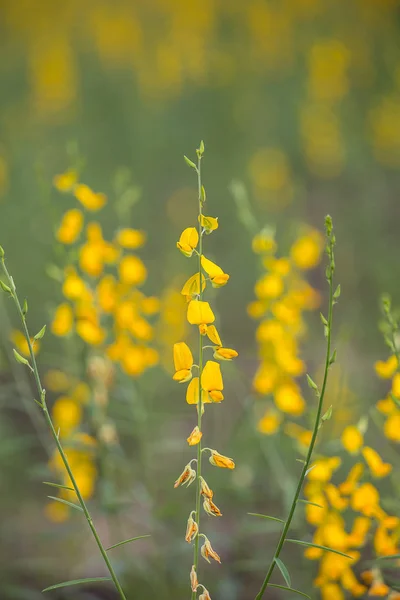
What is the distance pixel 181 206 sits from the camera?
16.8 ft

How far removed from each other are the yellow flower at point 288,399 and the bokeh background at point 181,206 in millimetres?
40

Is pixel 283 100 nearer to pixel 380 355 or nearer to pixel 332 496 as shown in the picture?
pixel 380 355

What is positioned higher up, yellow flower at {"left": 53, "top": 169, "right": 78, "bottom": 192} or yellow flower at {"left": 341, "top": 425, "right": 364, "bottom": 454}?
yellow flower at {"left": 53, "top": 169, "right": 78, "bottom": 192}

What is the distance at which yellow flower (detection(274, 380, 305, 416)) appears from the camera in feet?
5.65

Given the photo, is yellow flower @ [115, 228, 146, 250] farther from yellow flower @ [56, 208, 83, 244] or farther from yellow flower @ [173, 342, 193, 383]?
yellow flower @ [173, 342, 193, 383]

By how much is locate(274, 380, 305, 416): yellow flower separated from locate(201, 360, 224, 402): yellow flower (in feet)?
2.03

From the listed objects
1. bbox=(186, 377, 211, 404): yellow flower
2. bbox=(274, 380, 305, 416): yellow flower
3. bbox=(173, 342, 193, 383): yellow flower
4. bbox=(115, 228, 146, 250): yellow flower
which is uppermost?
bbox=(173, 342, 193, 383): yellow flower

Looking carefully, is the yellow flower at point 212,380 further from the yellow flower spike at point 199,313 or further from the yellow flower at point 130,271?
the yellow flower at point 130,271

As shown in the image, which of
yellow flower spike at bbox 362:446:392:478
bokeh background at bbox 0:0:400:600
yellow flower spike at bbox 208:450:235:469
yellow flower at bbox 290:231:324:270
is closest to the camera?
yellow flower spike at bbox 208:450:235:469

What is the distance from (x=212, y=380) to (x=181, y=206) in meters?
4.07

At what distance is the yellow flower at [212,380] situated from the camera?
112 cm

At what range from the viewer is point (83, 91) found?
6.84 metres

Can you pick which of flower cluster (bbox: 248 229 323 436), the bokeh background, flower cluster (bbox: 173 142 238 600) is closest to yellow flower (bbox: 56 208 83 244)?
the bokeh background

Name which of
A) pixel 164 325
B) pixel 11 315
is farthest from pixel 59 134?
pixel 164 325
